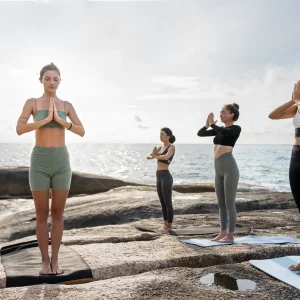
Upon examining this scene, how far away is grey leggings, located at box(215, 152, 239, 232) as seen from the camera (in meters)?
6.68


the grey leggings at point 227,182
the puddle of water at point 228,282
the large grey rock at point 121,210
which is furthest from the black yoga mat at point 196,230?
the puddle of water at point 228,282

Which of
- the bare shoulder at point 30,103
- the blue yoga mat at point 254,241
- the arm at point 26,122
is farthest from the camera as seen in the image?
the blue yoga mat at point 254,241

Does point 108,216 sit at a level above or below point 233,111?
below

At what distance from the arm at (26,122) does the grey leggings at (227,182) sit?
3.24m

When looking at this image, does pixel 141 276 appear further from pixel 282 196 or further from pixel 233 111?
pixel 282 196

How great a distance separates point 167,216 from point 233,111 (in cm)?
273

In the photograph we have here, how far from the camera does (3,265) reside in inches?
209

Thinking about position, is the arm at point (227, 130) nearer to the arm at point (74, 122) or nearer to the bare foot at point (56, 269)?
the arm at point (74, 122)

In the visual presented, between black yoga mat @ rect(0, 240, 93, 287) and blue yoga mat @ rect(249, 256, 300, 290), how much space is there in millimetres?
2189

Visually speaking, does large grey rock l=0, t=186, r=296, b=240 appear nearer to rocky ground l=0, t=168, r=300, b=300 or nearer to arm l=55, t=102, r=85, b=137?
rocky ground l=0, t=168, r=300, b=300

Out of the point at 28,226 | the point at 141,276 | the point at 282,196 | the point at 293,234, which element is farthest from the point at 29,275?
the point at 282,196

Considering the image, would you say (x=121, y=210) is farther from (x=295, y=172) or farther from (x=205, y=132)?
(x=295, y=172)

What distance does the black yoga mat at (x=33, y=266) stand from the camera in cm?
474

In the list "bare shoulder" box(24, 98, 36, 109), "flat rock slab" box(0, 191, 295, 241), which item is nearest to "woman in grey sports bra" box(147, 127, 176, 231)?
"flat rock slab" box(0, 191, 295, 241)
